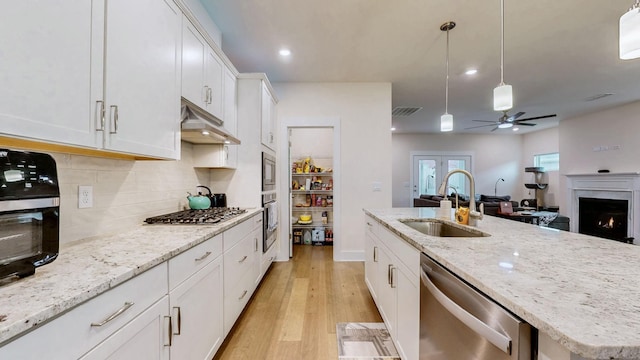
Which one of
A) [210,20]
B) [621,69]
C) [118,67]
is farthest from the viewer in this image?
[621,69]

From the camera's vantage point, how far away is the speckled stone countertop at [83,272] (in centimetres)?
60

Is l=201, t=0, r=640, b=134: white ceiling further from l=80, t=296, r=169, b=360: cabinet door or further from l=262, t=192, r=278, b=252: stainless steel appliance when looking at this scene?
l=80, t=296, r=169, b=360: cabinet door

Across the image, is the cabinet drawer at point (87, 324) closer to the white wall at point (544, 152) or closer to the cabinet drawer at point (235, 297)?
the cabinet drawer at point (235, 297)

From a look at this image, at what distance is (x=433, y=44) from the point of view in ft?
9.08

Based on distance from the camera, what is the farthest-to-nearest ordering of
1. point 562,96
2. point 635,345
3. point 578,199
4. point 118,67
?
point 578,199 < point 562,96 < point 118,67 < point 635,345

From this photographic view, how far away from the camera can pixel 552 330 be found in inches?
21.0

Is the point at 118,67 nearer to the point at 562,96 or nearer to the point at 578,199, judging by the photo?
the point at 562,96

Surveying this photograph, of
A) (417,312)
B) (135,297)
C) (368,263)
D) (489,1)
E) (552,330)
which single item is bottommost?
(368,263)

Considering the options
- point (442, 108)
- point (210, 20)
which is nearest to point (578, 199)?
point (442, 108)

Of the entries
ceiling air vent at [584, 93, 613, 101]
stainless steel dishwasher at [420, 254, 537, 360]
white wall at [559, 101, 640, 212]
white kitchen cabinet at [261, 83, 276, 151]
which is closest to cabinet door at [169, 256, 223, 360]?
stainless steel dishwasher at [420, 254, 537, 360]

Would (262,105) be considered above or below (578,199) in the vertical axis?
above

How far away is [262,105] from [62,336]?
8.67ft

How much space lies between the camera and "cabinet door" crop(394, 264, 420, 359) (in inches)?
50.2

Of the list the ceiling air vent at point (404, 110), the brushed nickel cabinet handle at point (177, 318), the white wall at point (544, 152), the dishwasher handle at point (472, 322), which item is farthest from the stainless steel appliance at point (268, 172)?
the white wall at point (544, 152)
